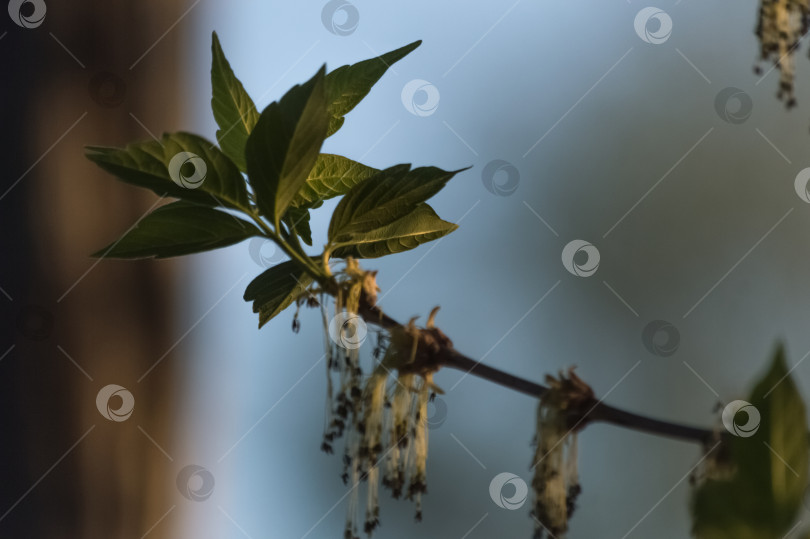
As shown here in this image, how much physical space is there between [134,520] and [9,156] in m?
0.38

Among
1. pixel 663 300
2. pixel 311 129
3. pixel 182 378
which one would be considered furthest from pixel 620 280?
pixel 311 129

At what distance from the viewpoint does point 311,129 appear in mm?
300

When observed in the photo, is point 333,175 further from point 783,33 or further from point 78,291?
point 78,291

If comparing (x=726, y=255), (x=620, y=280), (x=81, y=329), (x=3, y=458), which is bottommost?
(x=3, y=458)

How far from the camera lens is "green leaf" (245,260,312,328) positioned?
35 cm

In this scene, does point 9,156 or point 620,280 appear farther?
point 620,280

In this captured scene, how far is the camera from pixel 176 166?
0.31 meters

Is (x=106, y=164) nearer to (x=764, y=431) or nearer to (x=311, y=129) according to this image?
(x=311, y=129)
